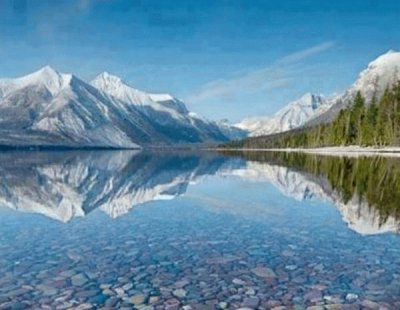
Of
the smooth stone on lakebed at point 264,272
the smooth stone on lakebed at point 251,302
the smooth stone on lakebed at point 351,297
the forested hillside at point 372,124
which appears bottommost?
the smooth stone on lakebed at point 251,302

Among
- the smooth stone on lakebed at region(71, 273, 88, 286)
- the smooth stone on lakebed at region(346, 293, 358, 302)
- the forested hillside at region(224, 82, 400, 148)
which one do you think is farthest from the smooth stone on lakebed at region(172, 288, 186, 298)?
the forested hillside at region(224, 82, 400, 148)

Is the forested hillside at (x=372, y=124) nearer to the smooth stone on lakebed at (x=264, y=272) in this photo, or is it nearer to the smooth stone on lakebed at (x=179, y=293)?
the smooth stone on lakebed at (x=264, y=272)

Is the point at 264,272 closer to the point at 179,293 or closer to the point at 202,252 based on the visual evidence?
the point at 179,293

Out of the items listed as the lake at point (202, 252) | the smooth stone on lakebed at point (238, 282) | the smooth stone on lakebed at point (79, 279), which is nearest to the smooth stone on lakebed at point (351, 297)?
the lake at point (202, 252)

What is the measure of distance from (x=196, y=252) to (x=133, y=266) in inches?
122

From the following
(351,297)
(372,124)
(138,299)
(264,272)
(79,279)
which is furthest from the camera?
(372,124)

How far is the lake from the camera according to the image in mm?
13195

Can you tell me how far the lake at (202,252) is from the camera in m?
13.2

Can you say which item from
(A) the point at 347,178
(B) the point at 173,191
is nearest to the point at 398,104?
(A) the point at 347,178

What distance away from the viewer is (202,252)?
18578 millimetres

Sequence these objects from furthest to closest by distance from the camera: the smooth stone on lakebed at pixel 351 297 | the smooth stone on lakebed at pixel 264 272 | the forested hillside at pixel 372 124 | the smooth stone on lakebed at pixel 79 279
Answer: the forested hillside at pixel 372 124 → the smooth stone on lakebed at pixel 264 272 → the smooth stone on lakebed at pixel 79 279 → the smooth stone on lakebed at pixel 351 297

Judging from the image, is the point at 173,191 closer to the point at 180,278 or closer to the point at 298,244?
the point at 298,244

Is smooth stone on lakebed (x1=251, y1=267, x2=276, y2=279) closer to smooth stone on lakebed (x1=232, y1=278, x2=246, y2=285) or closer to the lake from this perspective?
the lake

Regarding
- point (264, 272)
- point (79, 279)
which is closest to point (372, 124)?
point (264, 272)
